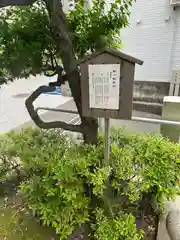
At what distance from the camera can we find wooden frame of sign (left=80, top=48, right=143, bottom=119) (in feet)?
4.39

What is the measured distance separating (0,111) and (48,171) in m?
4.25

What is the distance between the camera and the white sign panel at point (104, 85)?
1361 millimetres

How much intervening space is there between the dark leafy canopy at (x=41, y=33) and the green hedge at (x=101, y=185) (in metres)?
0.83

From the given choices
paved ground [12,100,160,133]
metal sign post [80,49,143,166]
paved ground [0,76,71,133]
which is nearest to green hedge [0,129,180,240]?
metal sign post [80,49,143,166]

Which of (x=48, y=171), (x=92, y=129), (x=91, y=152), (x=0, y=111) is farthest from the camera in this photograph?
(x=0, y=111)

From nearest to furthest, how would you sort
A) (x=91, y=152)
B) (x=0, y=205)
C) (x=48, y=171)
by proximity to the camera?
(x=48, y=171) → (x=91, y=152) → (x=0, y=205)

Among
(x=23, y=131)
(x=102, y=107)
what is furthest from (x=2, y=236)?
(x=102, y=107)

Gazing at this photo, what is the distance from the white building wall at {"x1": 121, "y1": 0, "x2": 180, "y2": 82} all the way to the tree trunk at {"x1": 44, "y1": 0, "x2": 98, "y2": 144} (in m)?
3.96

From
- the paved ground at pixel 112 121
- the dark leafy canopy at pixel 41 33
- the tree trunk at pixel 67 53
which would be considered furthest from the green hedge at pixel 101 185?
the paved ground at pixel 112 121

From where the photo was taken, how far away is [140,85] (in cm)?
598

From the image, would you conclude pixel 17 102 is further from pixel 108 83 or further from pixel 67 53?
pixel 108 83

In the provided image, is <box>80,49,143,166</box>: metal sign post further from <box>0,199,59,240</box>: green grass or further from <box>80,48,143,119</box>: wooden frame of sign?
<box>0,199,59,240</box>: green grass

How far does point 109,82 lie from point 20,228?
5.59ft

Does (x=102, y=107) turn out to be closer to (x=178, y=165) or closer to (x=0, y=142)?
(x=178, y=165)
